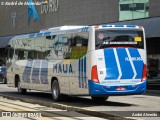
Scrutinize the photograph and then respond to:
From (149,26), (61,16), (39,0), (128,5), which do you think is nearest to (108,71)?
(149,26)

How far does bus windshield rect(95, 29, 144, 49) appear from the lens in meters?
17.1

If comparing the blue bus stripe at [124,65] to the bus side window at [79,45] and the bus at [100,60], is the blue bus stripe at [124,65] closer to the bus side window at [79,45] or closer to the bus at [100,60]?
the bus at [100,60]

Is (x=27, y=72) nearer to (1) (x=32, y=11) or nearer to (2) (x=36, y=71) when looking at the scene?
(2) (x=36, y=71)

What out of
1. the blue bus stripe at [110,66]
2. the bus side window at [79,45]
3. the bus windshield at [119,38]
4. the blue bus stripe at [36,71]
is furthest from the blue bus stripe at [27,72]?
the blue bus stripe at [110,66]

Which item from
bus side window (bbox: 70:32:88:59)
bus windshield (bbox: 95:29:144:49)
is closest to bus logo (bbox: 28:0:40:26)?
bus side window (bbox: 70:32:88:59)

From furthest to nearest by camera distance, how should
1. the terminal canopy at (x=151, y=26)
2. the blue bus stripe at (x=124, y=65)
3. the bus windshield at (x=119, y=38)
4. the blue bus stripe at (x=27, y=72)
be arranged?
the terminal canopy at (x=151, y=26), the blue bus stripe at (x=27, y=72), the blue bus stripe at (x=124, y=65), the bus windshield at (x=119, y=38)

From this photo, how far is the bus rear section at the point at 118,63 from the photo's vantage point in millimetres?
16984

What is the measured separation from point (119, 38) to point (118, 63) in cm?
94

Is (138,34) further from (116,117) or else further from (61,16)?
(61,16)

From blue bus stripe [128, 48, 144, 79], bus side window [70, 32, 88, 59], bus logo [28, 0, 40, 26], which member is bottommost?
blue bus stripe [128, 48, 144, 79]

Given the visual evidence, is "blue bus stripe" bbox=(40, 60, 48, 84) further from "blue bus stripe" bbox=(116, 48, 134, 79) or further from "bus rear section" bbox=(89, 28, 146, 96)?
"blue bus stripe" bbox=(116, 48, 134, 79)

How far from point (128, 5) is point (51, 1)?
574 inches

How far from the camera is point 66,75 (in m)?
19.0

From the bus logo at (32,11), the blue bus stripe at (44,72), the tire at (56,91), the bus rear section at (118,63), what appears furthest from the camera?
the bus logo at (32,11)
